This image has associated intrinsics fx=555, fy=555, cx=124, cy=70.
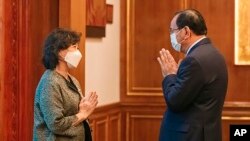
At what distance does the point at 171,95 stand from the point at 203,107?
214mm

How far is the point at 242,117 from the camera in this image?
5938 millimetres

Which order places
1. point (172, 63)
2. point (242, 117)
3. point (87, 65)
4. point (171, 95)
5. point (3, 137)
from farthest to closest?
point (242, 117) < point (87, 65) < point (3, 137) < point (172, 63) < point (171, 95)

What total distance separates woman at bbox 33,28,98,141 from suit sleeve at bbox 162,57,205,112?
2.01ft

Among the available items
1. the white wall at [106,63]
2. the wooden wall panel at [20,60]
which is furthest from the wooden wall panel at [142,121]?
the wooden wall panel at [20,60]

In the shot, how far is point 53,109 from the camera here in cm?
341

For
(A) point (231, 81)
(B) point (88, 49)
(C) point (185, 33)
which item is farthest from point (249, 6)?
(C) point (185, 33)

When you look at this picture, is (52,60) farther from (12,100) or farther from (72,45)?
(12,100)

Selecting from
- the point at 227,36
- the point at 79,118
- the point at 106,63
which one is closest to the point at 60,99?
the point at 79,118

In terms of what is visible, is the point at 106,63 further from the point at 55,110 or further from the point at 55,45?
the point at 55,110

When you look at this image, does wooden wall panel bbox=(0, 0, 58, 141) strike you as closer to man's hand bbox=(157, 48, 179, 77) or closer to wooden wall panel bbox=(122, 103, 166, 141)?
man's hand bbox=(157, 48, 179, 77)

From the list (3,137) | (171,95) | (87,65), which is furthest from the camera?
(87,65)

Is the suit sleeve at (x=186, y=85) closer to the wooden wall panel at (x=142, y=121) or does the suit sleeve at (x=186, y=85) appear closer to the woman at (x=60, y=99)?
the woman at (x=60, y=99)

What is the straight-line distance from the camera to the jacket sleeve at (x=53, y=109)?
3.41m

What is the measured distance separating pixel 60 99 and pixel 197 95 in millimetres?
849
